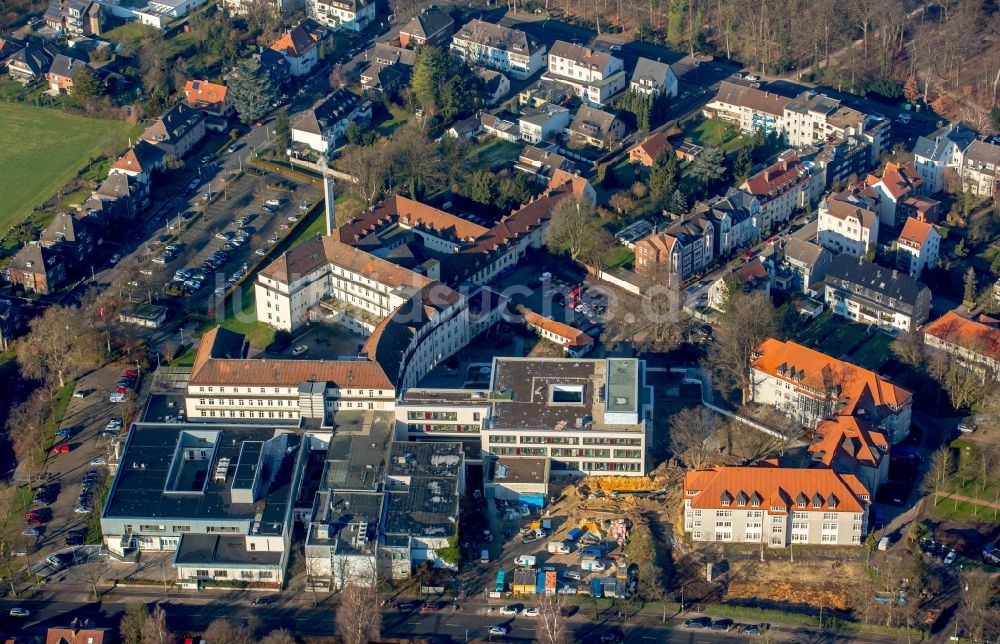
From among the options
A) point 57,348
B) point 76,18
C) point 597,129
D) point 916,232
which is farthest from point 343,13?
point 916,232

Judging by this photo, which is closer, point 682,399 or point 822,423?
point 822,423

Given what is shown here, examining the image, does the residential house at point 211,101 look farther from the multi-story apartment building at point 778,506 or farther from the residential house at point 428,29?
the multi-story apartment building at point 778,506

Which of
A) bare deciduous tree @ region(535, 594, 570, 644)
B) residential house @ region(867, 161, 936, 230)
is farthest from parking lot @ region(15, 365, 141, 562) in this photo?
residential house @ region(867, 161, 936, 230)

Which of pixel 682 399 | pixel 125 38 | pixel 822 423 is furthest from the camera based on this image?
pixel 125 38

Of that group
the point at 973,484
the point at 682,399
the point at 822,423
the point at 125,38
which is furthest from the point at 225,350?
the point at 125,38

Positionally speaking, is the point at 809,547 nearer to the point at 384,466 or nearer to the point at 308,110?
the point at 384,466

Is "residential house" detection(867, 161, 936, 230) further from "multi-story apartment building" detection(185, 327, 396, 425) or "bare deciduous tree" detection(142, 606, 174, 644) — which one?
"bare deciduous tree" detection(142, 606, 174, 644)
